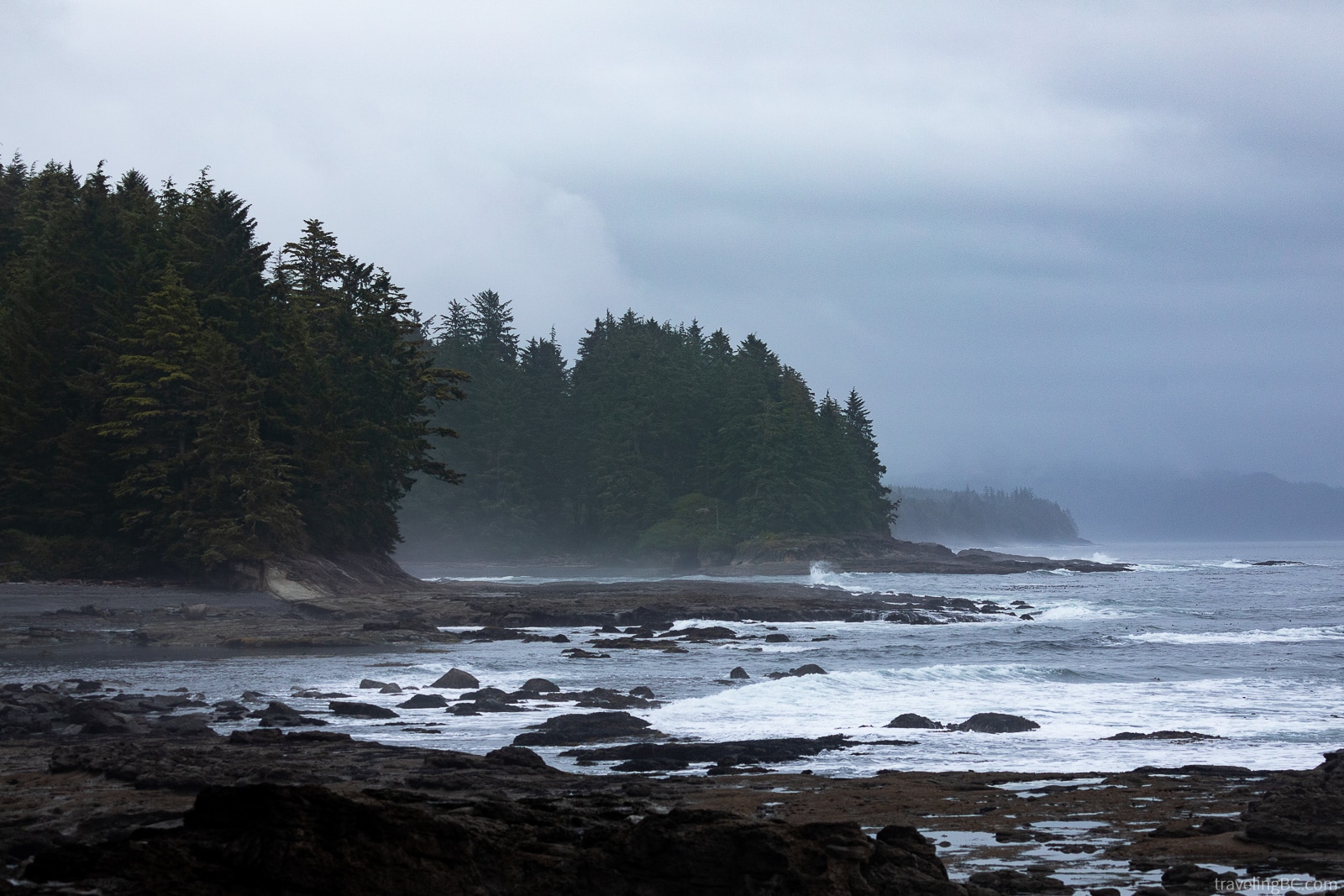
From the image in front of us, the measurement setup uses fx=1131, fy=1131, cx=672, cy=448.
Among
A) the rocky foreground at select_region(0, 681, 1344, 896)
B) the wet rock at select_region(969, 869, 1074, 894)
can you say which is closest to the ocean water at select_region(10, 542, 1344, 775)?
the rocky foreground at select_region(0, 681, 1344, 896)

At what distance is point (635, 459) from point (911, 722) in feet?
277

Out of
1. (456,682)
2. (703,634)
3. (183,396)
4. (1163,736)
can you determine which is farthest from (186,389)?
(1163,736)

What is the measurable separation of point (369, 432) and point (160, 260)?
1181 centimetres

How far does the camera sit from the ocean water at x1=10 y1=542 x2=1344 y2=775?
16875 millimetres

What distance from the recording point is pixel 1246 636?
40125 millimetres

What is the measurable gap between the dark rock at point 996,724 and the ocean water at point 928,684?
459 mm

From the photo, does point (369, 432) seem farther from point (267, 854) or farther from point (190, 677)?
point (267, 854)

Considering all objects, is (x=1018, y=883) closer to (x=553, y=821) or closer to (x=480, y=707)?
(x=553, y=821)

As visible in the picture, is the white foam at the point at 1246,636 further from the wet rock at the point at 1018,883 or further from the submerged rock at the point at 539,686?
the wet rock at the point at 1018,883

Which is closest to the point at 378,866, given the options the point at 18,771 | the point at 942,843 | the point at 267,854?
the point at 267,854

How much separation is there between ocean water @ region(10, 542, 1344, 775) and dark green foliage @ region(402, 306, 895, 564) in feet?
182

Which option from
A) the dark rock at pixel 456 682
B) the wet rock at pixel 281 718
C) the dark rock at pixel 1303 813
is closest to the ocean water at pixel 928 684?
the wet rock at pixel 281 718

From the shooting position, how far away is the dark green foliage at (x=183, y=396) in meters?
43.7

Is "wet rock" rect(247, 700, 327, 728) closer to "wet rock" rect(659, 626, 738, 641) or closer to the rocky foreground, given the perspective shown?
the rocky foreground
